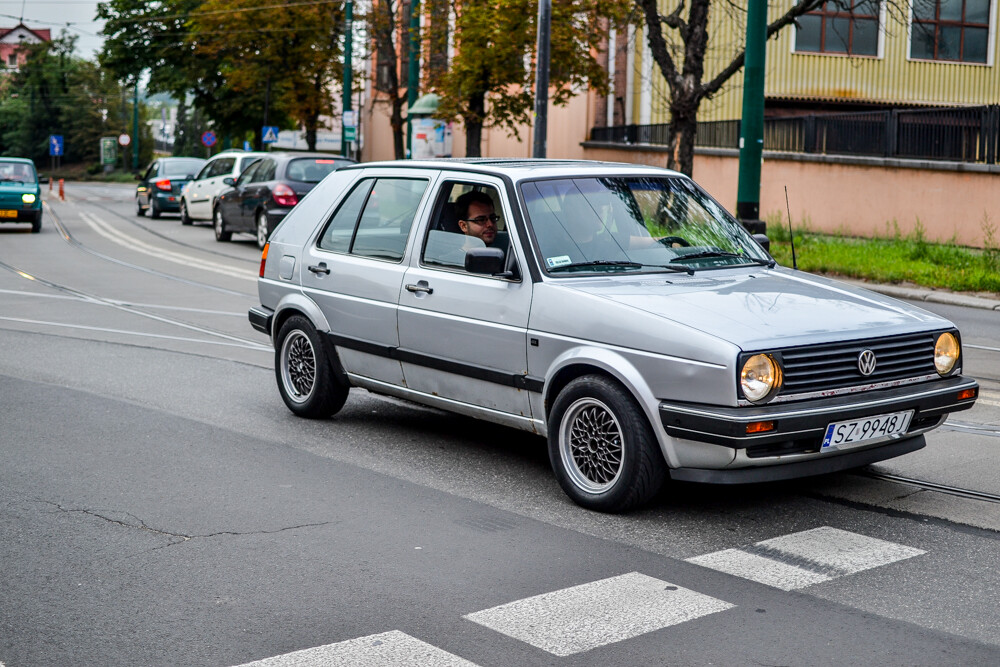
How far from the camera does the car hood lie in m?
5.45

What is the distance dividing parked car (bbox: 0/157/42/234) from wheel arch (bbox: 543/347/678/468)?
22072 millimetres

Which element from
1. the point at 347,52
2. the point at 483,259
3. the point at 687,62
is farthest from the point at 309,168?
the point at 347,52

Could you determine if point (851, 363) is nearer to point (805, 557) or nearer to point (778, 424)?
point (778, 424)

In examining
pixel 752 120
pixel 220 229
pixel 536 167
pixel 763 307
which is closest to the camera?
pixel 763 307

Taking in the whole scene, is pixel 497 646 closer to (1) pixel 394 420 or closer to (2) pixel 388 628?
(2) pixel 388 628

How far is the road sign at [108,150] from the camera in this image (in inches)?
3469

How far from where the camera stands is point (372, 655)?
4090 millimetres

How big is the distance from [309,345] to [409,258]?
1.17 m

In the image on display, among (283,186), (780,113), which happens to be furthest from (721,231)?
(780,113)

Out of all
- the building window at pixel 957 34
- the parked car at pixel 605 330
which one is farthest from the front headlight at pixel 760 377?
the building window at pixel 957 34

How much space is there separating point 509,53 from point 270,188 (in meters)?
8.31

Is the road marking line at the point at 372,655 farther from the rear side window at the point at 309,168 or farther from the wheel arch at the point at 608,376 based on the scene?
the rear side window at the point at 309,168

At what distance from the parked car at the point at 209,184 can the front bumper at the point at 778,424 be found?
21.6 meters

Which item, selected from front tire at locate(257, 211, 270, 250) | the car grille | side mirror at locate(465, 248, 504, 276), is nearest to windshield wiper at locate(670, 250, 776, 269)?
side mirror at locate(465, 248, 504, 276)
